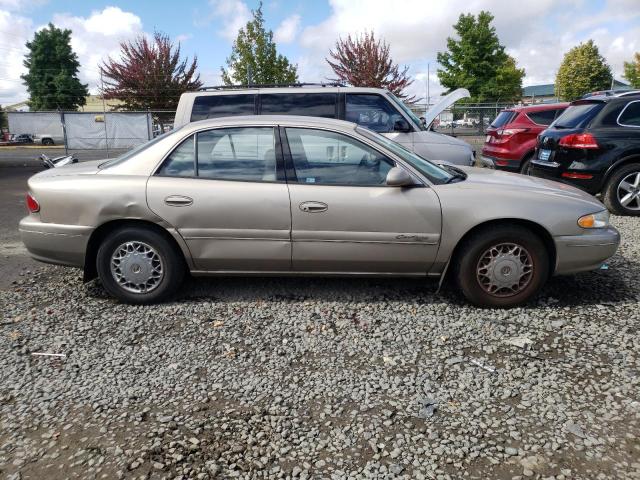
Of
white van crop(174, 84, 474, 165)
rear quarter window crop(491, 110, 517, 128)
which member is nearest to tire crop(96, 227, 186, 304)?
white van crop(174, 84, 474, 165)

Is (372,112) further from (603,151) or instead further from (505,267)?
(505,267)

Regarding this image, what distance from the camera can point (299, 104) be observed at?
745cm

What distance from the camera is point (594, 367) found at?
3184 mm

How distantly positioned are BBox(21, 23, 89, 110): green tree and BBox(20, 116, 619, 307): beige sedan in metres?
58.9

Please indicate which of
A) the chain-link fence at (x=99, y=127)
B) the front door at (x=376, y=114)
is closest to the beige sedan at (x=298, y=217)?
the front door at (x=376, y=114)

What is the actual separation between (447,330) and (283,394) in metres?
1.41

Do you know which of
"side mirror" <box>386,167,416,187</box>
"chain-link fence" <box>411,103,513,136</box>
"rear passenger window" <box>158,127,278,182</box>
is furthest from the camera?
"chain-link fence" <box>411,103,513,136</box>

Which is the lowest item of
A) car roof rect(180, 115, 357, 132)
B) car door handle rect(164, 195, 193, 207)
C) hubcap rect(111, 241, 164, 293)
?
hubcap rect(111, 241, 164, 293)

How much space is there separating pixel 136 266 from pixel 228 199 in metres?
0.97

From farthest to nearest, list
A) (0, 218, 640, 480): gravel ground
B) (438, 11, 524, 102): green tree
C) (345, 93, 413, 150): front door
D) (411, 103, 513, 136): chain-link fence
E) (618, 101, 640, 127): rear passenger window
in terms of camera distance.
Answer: (438, 11, 524, 102): green tree < (411, 103, 513, 136): chain-link fence < (345, 93, 413, 150): front door < (618, 101, 640, 127): rear passenger window < (0, 218, 640, 480): gravel ground

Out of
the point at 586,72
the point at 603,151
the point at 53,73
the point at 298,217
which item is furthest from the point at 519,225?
the point at 53,73

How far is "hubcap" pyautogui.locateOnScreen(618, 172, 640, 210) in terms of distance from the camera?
7.39m

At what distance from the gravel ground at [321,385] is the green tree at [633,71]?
59.9 meters

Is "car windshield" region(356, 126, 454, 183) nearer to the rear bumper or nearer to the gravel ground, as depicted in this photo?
the gravel ground
